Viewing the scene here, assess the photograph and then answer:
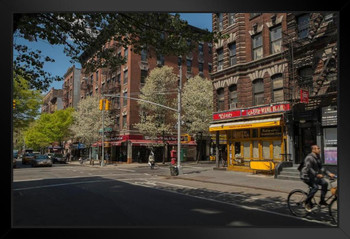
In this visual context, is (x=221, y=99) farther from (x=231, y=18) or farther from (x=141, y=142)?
(x=141, y=142)

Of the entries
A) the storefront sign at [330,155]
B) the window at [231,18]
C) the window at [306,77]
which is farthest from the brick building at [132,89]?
the storefront sign at [330,155]

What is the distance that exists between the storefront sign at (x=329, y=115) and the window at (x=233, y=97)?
8264 mm

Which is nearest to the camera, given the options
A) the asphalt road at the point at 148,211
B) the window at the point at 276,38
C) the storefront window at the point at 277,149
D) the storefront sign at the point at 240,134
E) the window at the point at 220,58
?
the asphalt road at the point at 148,211

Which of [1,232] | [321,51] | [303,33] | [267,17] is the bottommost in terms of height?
[1,232]

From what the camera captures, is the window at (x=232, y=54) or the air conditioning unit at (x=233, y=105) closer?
the air conditioning unit at (x=233, y=105)

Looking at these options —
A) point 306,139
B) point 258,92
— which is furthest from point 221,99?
point 306,139

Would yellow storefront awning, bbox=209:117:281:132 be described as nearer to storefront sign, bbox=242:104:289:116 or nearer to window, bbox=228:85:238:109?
storefront sign, bbox=242:104:289:116

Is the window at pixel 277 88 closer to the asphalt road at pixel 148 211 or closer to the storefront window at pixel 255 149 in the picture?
the storefront window at pixel 255 149

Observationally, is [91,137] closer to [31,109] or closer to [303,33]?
[31,109]

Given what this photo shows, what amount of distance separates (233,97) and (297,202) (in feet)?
56.8

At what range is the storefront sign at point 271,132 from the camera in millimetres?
21308

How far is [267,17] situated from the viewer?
73.4 feet

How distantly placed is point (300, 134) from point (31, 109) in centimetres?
3377
